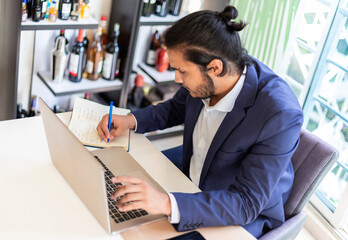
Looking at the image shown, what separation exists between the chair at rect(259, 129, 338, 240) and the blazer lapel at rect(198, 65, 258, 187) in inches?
12.5

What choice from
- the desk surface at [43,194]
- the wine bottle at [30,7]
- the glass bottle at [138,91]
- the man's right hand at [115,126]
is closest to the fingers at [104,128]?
the man's right hand at [115,126]

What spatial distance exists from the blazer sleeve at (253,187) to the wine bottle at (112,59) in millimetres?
1446

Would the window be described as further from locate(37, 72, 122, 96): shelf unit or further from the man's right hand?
the man's right hand

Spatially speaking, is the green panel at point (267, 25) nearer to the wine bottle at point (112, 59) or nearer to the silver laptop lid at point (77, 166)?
the wine bottle at point (112, 59)

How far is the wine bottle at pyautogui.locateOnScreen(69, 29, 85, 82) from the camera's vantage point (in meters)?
2.56

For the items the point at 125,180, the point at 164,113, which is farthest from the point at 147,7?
the point at 125,180

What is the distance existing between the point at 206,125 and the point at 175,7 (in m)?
1.40

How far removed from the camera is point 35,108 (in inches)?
104

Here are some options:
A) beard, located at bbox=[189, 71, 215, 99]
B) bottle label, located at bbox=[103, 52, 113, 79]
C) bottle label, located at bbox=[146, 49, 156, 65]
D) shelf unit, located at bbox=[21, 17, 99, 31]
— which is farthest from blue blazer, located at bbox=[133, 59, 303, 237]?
A: bottle label, located at bbox=[146, 49, 156, 65]

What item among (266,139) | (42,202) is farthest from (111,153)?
(266,139)

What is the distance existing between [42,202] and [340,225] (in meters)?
1.93

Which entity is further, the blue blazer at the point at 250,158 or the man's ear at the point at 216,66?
the man's ear at the point at 216,66

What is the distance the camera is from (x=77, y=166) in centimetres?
124

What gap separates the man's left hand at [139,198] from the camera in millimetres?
1259
